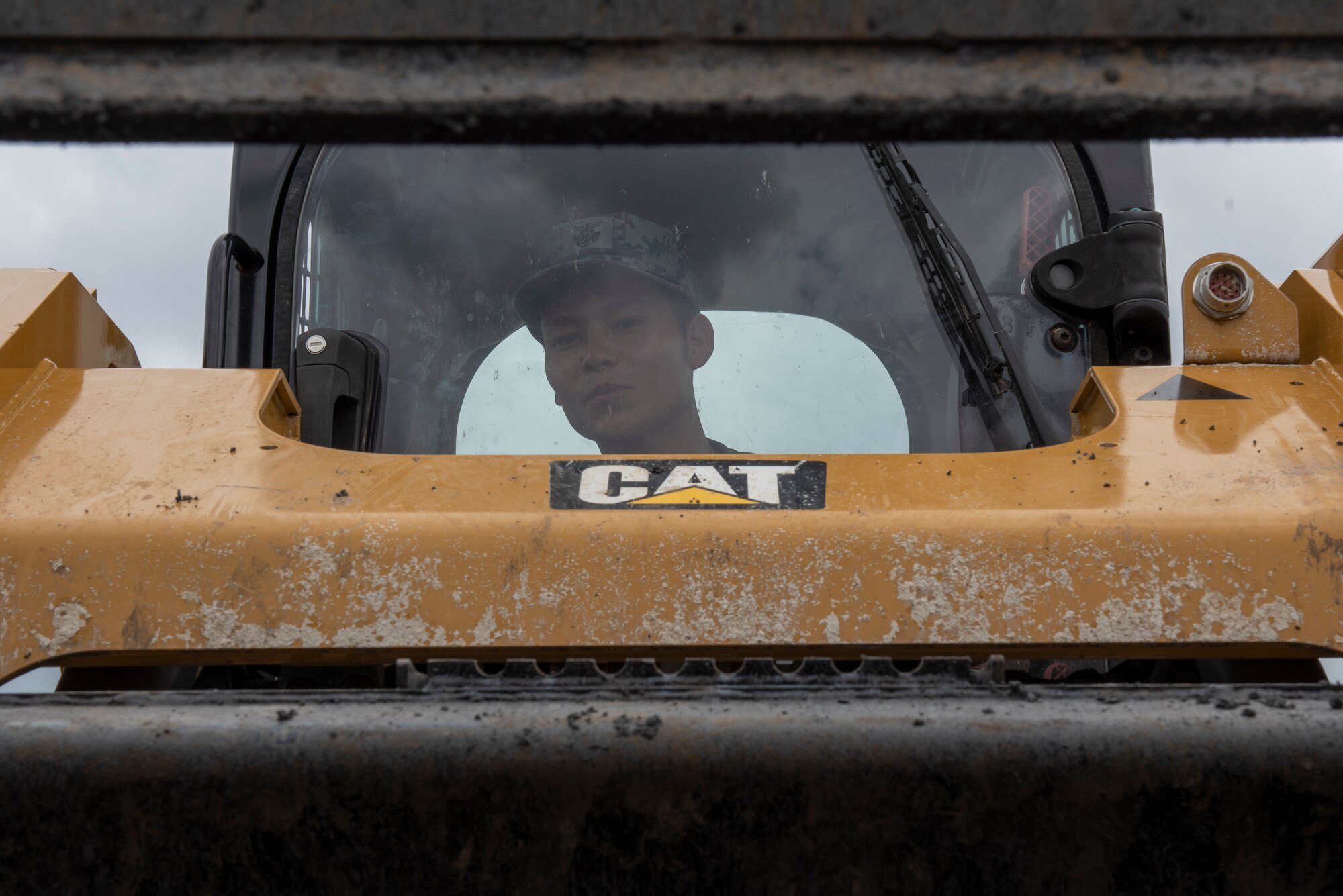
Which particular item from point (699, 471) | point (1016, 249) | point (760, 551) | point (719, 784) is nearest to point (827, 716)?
point (719, 784)

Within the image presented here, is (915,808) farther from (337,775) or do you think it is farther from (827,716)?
(337,775)

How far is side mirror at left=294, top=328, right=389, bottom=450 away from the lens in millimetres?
2162

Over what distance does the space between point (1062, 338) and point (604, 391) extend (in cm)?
89

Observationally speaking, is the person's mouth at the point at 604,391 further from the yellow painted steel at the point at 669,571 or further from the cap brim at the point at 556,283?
the yellow painted steel at the point at 669,571

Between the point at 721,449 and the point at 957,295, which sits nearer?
the point at 721,449

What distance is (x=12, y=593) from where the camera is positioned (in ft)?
4.94

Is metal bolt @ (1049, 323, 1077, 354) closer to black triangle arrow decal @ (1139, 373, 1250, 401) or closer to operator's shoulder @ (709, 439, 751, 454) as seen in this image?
black triangle arrow decal @ (1139, 373, 1250, 401)

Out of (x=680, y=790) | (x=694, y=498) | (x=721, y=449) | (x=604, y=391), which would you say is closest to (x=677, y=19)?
(x=680, y=790)

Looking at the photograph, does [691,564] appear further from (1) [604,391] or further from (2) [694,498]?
(1) [604,391]

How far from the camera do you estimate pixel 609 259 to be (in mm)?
2256

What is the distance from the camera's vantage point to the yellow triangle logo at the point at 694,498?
1.61 m

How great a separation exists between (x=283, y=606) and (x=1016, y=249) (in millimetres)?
1583

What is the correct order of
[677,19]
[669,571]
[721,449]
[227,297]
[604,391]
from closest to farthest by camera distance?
[677,19] < [669,571] < [721,449] < [604,391] < [227,297]

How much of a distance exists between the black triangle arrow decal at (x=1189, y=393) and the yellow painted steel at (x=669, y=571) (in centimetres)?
23
